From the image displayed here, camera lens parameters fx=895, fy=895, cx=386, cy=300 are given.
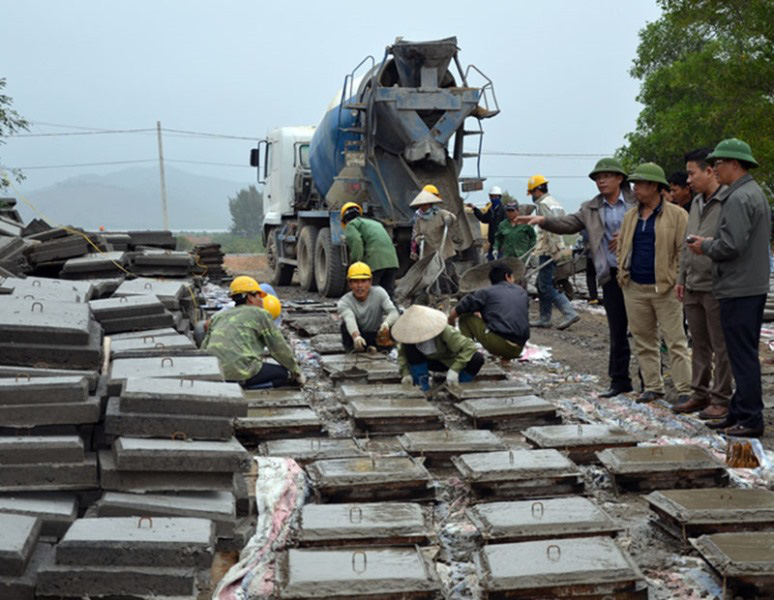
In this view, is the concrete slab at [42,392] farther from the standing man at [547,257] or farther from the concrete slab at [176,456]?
the standing man at [547,257]

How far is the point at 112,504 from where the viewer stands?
163 inches

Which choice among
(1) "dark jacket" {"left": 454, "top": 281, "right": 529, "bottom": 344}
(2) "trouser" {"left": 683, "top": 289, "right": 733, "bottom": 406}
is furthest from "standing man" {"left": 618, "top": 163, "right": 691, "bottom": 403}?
(1) "dark jacket" {"left": 454, "top": 281, "right": 529, "bottom": 344}

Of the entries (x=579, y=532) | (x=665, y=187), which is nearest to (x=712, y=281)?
(x=665, y=187)

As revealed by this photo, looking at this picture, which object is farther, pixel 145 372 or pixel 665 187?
pixel 665 187

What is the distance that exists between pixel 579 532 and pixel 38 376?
2.90 metres

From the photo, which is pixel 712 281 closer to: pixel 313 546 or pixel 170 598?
pixel 313 546

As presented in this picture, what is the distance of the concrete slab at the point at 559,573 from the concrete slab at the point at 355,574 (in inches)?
9.6

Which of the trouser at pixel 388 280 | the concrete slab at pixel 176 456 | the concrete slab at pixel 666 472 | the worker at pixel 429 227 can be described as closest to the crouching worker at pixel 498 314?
the trouser at pixel 388 280

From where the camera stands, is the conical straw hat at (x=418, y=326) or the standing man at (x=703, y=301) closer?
the standing man at (x=703, y=301)

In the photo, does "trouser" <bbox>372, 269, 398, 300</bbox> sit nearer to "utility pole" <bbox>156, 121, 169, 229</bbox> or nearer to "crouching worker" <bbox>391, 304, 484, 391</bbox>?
"crouching worker" <bbox>391, 304, 484, 391</bbox>

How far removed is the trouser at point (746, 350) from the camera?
580 centimetres

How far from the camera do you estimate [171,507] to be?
4.18 meters

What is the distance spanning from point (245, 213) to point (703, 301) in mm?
89183

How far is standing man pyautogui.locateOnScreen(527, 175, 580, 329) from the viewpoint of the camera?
11039 mm
